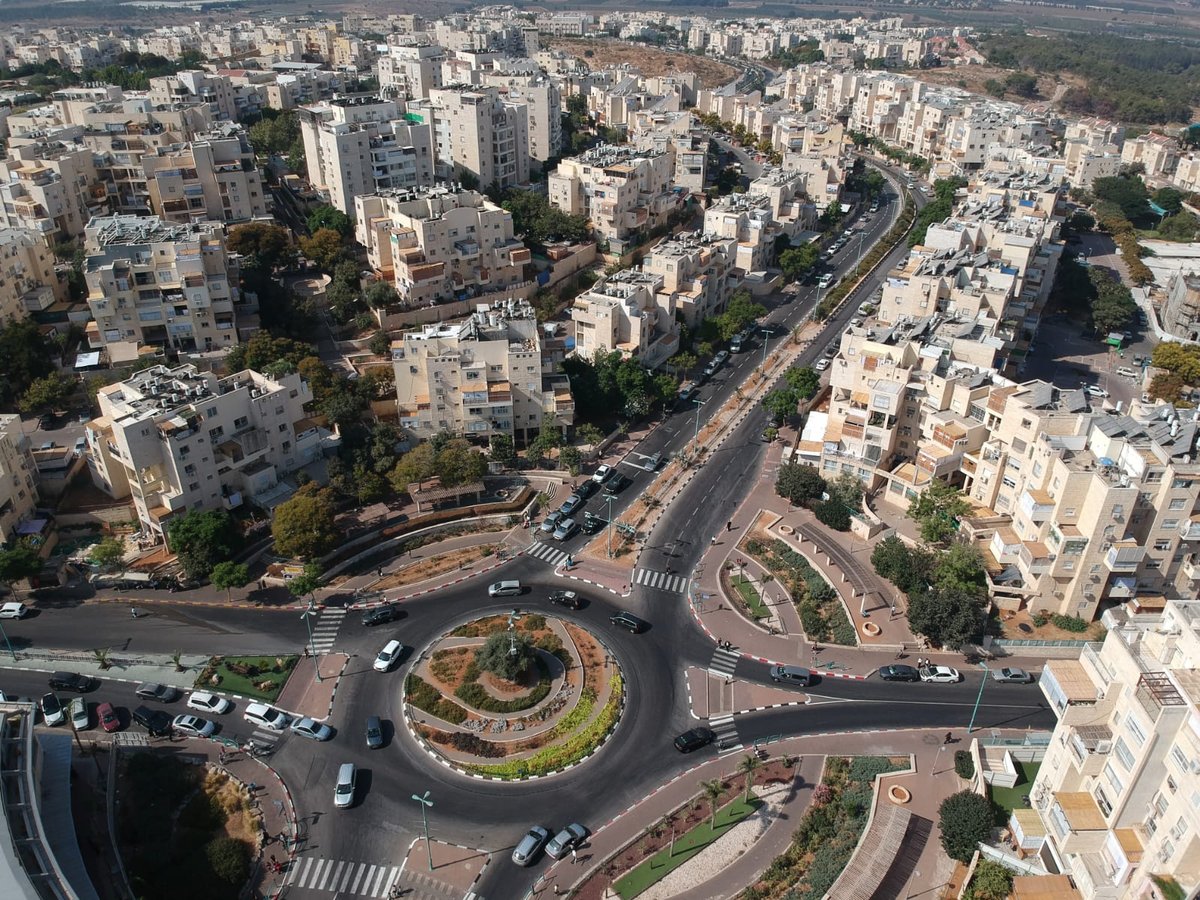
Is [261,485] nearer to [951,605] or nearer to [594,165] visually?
[951,605]

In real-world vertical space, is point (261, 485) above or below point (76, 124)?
below

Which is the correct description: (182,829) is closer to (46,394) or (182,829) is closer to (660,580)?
(660,580)

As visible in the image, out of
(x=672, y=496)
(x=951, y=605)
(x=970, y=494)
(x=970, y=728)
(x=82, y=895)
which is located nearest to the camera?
(x=82, y=895)

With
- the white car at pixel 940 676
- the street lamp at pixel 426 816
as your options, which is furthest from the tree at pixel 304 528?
the white car at pixel 940 676

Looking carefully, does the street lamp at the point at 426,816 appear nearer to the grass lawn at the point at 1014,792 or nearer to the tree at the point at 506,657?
the tree at the point at 506,657

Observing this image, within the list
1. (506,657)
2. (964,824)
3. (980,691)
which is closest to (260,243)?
(506,657)

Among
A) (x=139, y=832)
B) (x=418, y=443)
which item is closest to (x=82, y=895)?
(x=139, y=832)
